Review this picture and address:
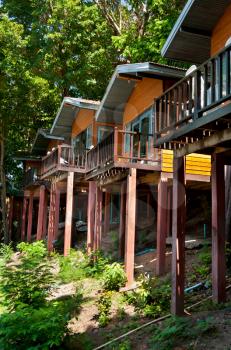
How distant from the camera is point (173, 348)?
6746mm

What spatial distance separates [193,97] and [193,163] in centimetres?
557

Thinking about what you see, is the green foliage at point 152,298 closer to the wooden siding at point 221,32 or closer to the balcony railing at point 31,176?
the wooden siding at point 221,32

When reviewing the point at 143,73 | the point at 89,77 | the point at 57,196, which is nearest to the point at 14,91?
the point at 89,77

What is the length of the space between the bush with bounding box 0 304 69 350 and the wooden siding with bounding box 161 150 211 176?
666cm

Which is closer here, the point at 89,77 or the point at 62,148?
the point at 62,148

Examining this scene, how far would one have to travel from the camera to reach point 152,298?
978 cm

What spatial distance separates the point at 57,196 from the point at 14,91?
1026 cm

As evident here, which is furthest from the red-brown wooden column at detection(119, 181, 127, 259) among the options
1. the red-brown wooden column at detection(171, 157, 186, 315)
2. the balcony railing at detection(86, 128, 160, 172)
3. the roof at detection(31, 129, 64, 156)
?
the roof at detection(31, 129, 64, 156)

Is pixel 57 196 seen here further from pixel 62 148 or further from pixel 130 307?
pixel 130 307

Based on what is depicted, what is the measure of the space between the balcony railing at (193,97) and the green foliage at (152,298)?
3.82m

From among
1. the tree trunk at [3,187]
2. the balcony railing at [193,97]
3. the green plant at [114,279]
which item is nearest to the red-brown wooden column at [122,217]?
the green plant at [114,279]

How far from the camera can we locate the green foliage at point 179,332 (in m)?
6.88

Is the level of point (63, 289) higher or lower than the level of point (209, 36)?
lower

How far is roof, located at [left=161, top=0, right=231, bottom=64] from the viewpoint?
10281mm
